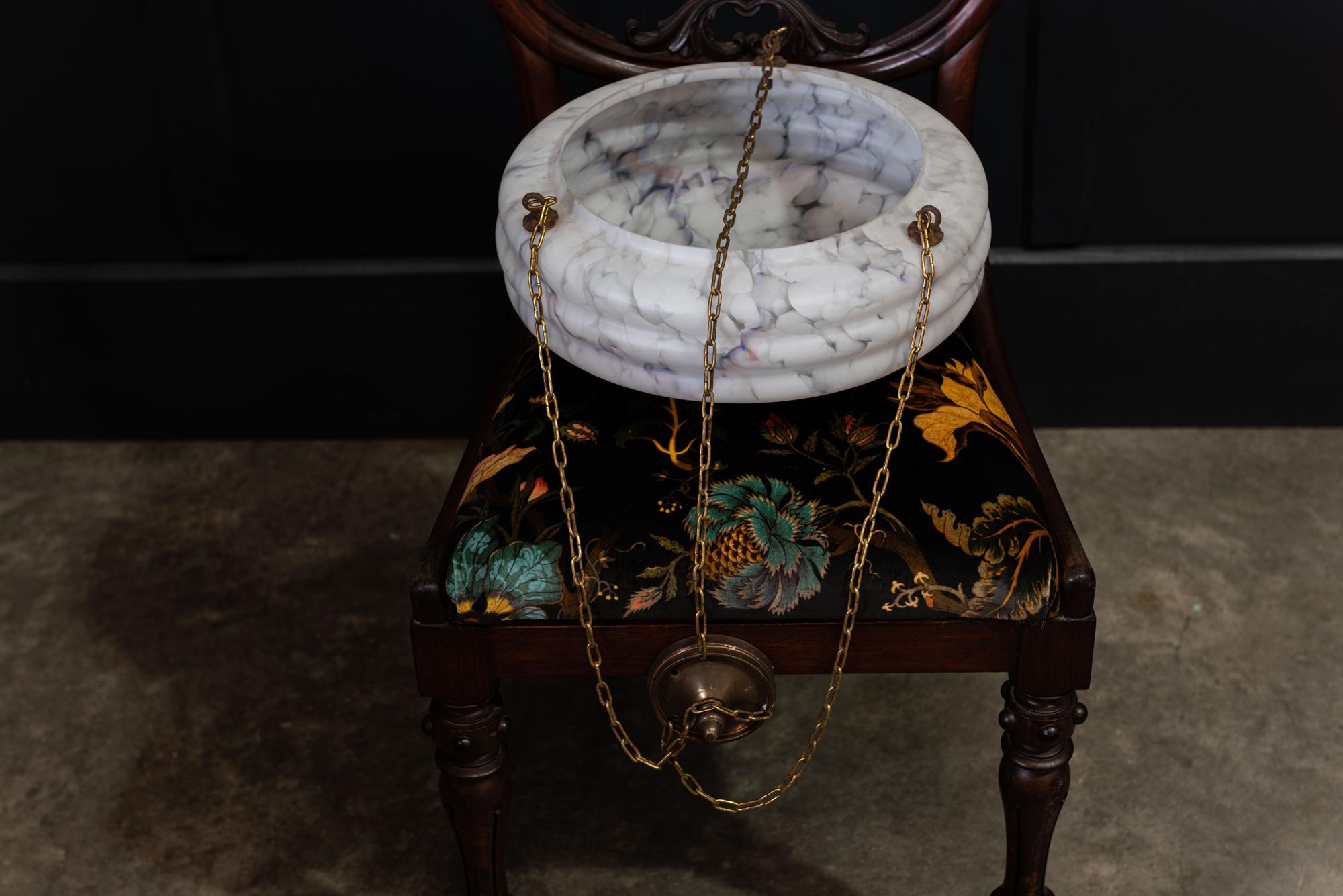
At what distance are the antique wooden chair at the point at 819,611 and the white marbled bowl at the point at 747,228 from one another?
88 mm

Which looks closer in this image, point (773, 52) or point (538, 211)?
point (538, 211)

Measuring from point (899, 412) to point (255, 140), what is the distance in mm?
1198

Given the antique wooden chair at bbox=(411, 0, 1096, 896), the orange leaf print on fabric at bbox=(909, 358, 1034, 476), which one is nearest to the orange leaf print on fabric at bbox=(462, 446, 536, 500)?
the antique wooden chair at bbox=(411, 0, 1096, 896)

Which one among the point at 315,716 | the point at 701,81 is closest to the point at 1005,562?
the point at 701,81

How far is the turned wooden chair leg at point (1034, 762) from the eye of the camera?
3.77 feet

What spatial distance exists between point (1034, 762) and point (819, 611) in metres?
0.24

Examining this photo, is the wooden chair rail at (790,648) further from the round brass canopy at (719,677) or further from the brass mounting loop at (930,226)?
the brass mounting loop at (930,226)

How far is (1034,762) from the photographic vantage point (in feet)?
3.83

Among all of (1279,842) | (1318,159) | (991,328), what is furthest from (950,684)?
(1318,159)

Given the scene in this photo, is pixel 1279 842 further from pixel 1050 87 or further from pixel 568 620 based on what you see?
pixel 1050 87

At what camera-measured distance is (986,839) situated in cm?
147

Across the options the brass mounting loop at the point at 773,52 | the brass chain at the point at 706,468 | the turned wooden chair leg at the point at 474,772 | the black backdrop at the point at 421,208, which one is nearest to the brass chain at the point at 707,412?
the brass chain at the point at 706,468

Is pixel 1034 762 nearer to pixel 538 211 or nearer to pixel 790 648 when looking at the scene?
pixel 790 648

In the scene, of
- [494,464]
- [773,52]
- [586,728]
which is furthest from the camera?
[586,728]
